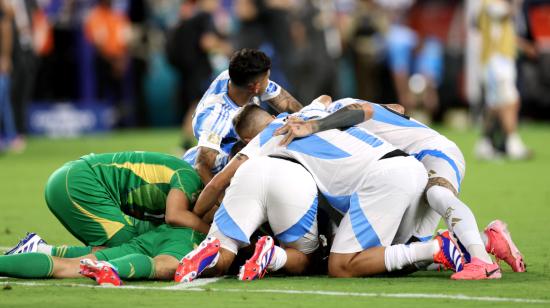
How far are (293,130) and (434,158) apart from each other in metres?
1.09

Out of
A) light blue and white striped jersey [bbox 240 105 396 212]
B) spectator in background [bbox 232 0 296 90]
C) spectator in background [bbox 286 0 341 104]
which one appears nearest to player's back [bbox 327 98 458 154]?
light blue and white striped jersey [bbox 240 105 396 212]

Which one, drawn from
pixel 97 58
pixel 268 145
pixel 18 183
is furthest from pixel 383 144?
pixel 97 58

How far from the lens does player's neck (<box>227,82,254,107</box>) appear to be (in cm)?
1016

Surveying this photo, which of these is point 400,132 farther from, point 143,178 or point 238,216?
point 143,178

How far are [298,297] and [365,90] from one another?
21.2 metres

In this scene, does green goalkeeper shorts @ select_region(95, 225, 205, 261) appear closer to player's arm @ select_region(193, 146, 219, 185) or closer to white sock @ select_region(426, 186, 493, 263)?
player's arm @ select_region(193, 146, 219, 185)

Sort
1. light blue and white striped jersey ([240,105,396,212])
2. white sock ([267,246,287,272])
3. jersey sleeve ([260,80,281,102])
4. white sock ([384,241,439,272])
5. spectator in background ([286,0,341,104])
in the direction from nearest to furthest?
white sock ([384,241,439,272]) < white sock ([267,246,287,272]) < light blue and white striped jersey ([240,105,396,212]) < jersey sleeve ([260,80,281,102]) < spectator in background ([286,0,341,104])

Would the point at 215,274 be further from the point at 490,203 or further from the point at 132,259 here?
the point at 490,203

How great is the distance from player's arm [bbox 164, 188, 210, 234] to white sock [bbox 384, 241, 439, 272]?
1313 mm

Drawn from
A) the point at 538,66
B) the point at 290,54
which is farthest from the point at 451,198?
the point at 538,66

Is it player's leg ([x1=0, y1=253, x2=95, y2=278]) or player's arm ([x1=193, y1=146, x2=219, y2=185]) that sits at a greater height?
player's arm ([x1=193, y1=146, x2=219, y2=185])

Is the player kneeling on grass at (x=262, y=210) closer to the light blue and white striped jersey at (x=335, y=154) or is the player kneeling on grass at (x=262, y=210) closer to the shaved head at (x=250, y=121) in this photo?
the light blue and white striped jersey at (x=335, y=154)

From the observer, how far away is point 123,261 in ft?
26.4

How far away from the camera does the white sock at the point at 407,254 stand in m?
8.07
